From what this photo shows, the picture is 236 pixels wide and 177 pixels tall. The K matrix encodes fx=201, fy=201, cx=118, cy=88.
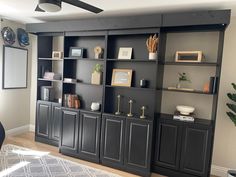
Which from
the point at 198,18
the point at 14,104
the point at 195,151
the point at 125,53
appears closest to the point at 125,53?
the point at 125,53

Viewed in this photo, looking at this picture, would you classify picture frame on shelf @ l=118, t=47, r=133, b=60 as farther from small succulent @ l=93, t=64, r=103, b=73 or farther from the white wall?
the white wall

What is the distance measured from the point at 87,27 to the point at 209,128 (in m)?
2.34

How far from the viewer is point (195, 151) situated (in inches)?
110

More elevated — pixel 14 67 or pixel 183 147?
pixel 14 67

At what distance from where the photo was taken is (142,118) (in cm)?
294

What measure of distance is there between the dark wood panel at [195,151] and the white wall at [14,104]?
11.4ft

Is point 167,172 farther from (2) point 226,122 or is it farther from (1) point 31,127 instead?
(1) point 31,127

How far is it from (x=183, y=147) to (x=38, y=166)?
85.5 inches

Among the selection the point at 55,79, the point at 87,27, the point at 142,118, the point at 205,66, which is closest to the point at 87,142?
the point at 142,118

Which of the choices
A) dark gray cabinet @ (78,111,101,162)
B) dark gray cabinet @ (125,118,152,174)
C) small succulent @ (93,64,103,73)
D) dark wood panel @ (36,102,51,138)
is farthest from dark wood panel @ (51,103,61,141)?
dark gray cabinet @ (125,118,152,174)

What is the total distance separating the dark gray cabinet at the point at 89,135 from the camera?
3.27m

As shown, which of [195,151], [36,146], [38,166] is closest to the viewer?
[195,151]

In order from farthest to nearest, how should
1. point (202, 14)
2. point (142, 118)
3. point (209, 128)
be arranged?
point (142, 118) → point (209, 128) → point (202, 14)

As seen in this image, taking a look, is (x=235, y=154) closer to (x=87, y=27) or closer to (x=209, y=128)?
(x=209, y=128)
